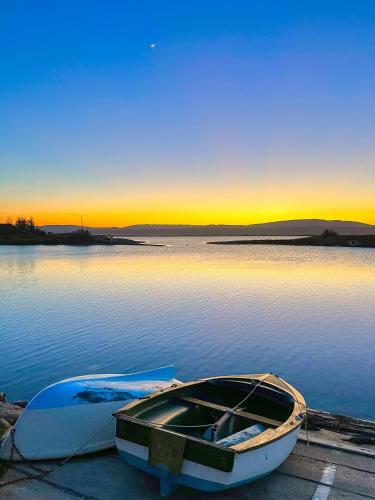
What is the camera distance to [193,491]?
5105mm

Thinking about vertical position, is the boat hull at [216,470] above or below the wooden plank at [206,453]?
below

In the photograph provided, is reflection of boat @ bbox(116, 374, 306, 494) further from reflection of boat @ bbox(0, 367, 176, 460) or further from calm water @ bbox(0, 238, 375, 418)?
calm water @ bbox(0, 238, 375, 418)

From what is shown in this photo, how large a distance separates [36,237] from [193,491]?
6183 inches

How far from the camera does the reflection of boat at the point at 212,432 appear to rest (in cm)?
456

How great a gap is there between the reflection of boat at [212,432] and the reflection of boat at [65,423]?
79 cm

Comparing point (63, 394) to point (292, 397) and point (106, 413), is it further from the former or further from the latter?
point (292, 397)

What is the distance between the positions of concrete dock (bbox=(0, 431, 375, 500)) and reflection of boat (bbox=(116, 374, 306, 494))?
0.93 ft

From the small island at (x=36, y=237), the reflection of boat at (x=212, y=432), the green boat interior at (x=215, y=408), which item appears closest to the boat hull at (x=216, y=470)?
the reflection of boat at (x=212, y=432)

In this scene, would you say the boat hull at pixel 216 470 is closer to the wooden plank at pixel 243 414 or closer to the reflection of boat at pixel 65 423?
the wooden plank at pixel 243 414

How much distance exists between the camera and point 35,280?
123ft

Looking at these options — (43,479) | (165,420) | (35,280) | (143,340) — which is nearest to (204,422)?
(165,420)

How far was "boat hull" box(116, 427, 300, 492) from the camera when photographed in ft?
14.9

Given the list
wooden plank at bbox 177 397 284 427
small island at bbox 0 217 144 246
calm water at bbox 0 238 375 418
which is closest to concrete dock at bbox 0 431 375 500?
wooden plank at bbox 177 397 284 427

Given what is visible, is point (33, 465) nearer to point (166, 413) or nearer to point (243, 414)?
point (166, 413)
